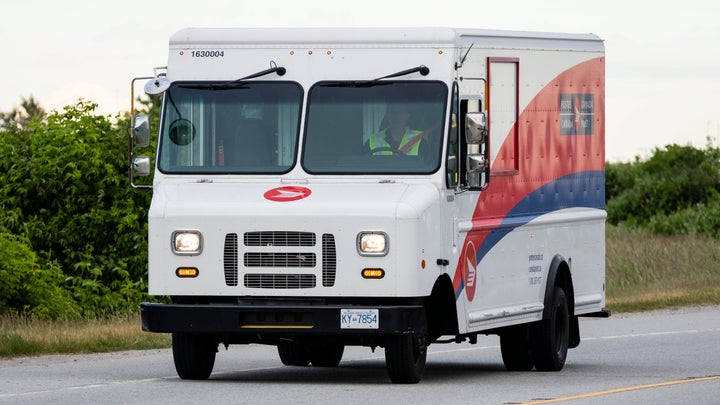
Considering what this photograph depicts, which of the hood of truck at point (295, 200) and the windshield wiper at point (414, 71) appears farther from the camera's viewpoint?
the windshield wiper at point (414, 71)

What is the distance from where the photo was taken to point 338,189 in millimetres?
14477

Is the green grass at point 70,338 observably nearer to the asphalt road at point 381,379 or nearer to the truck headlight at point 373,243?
the asphalt road at point 381,379

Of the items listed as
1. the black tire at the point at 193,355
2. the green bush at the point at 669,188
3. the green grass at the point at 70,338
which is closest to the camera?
the black tire at the point at 193,355

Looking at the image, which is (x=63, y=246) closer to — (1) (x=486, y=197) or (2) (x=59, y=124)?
(2) (x=59, y=124)

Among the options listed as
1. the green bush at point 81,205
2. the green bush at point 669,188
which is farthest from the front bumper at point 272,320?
the green bush at point 669,188

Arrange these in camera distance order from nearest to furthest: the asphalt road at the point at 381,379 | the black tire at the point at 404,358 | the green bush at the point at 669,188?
the asphalt road at the point at 381,379 → the black tire at the point at 404,358 → the green bush at the point at 669,188

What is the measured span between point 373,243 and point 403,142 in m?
1.06

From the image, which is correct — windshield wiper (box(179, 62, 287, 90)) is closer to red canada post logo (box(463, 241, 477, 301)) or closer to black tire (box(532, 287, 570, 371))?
red canada post logo (box(463, 241, 477, 301))

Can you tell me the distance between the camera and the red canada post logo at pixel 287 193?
14320 millimetres

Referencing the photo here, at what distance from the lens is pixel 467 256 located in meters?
15.1

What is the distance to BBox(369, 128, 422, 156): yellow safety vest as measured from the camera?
47.9 ft

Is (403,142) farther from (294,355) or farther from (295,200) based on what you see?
(294,355)

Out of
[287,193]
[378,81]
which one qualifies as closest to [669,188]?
[378,81]

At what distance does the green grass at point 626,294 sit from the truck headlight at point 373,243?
5.92 metres
